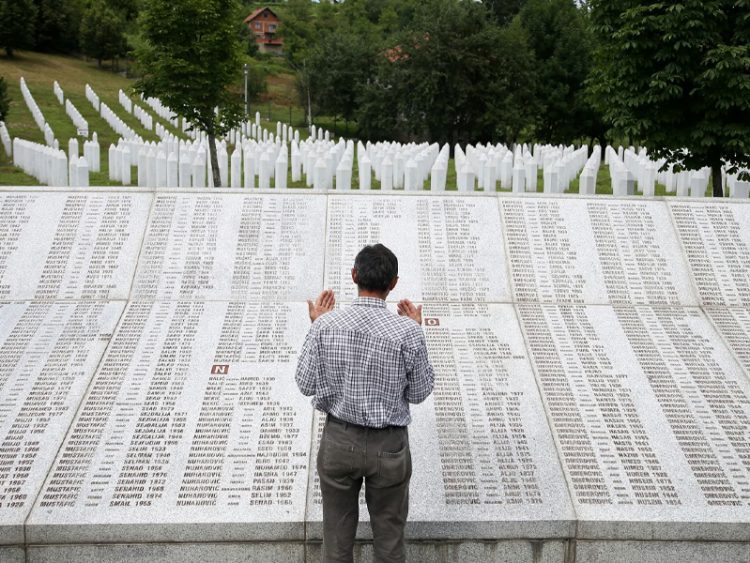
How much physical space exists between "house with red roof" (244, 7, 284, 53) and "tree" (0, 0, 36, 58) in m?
41.4

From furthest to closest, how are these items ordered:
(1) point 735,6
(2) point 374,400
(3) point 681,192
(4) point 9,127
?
(4) point 9,127, (3) point 681,192, (1) point 735,6, (2) point 374,400

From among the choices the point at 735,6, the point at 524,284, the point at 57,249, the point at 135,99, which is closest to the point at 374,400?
the point at 524,284

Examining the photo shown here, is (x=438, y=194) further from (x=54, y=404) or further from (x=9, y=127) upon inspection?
(x=9, y=127)

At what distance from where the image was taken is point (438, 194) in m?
7.49

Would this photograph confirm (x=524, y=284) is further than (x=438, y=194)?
No

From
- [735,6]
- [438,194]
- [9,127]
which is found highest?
[735,6]

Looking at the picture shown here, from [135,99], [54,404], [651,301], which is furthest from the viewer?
[135,99]

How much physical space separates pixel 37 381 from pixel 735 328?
561cm

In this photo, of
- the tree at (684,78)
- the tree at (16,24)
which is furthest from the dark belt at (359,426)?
the tree at (16,24)

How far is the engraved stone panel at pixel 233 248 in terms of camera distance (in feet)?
21.5

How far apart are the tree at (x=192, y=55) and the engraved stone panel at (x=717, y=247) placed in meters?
12.0

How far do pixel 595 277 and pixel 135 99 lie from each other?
1721 inches

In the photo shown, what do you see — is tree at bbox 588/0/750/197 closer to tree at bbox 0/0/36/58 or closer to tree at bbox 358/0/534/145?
tree at bbox 358/0/534/145

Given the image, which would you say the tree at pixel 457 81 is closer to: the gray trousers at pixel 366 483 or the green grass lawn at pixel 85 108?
the green grass lawn at pixel 85 108
